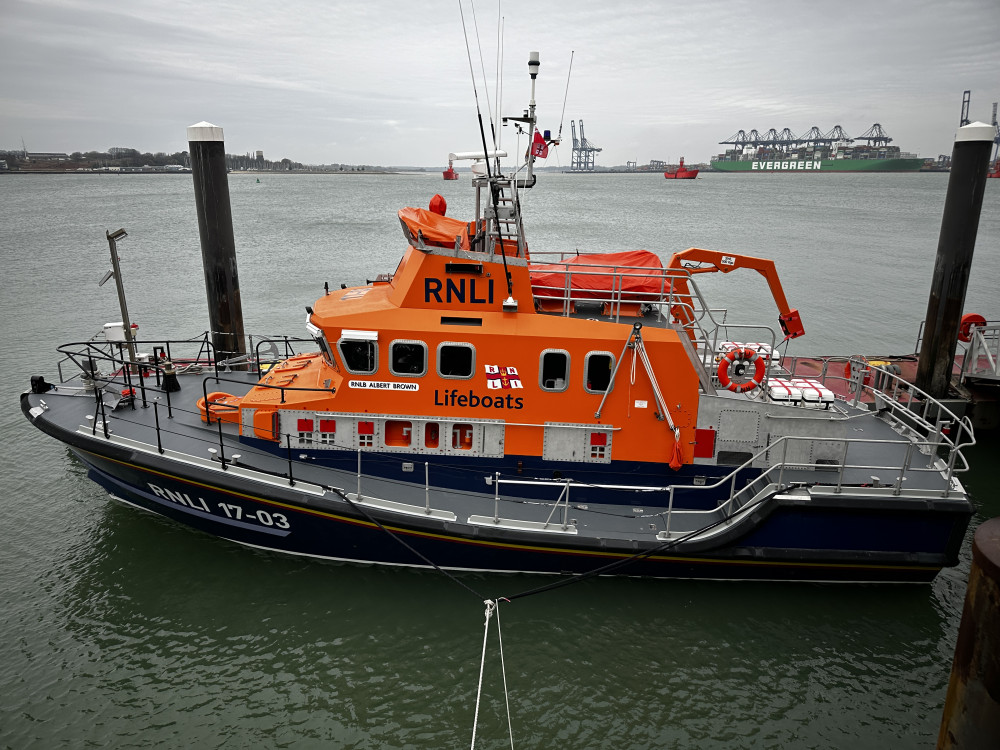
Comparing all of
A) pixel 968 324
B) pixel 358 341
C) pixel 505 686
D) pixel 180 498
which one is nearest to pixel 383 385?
pixel 358 341

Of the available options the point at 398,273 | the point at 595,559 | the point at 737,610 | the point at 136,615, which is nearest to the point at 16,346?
the point at 136,615

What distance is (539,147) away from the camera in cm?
753

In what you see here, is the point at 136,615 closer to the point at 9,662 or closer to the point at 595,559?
the point at 9,662

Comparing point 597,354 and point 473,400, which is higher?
point 597,354

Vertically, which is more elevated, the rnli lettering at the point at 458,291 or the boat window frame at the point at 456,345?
the rnli lettering at the point at 458,291

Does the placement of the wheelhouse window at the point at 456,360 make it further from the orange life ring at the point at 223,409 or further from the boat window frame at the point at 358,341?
the orange life ring at the point at 223,409

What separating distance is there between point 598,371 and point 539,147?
106 inches

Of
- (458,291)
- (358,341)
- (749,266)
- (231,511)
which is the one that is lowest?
(231,511)

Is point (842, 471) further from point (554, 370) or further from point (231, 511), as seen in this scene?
point (231, 511)

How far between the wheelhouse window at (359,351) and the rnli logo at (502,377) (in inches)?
51.5

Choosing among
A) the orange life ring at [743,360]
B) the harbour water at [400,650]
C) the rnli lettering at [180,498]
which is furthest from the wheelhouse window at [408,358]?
the orange life ring at [743,360]

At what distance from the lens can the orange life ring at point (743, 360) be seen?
7.61 meters

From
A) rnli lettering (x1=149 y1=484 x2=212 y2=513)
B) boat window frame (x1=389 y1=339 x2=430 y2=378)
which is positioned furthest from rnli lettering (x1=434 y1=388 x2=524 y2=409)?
rnli lettering (x1=149 y1=484 x2=212 y2=513)

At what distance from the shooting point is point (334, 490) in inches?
287
